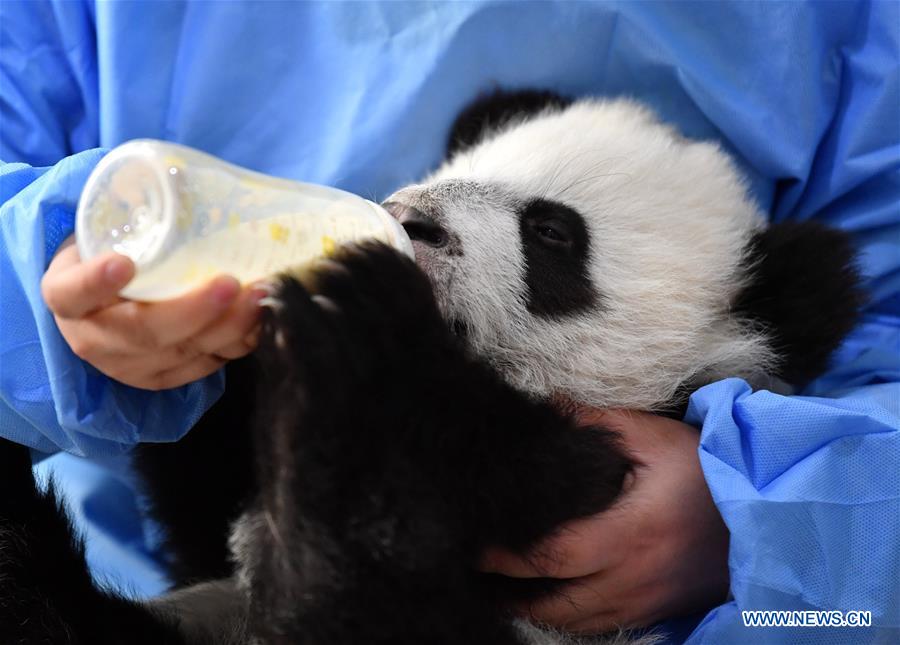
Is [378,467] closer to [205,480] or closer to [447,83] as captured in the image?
[205,480]

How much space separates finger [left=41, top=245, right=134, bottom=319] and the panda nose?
17.8 inches

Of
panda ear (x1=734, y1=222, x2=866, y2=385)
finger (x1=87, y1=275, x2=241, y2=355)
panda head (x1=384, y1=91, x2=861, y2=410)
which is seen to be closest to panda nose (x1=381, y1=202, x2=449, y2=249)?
panda head (x1=384, y1=91, x2=861, y2=410)

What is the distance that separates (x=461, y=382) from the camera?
86cm

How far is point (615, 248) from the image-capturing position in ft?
4.18

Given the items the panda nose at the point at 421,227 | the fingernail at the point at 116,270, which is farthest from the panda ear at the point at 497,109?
the fingernail at the point at 116,270

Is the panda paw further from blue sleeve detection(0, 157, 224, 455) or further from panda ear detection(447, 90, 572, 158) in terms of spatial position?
panda ear detection(447, 90, 572, 158)

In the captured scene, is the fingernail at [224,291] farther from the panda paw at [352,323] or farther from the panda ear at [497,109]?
the panda ear at [497,109]

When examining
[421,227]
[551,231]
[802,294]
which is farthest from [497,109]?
[802,294]

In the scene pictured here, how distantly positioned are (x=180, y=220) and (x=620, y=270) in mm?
726

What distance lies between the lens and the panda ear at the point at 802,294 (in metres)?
1.25

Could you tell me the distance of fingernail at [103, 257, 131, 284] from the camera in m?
0.70

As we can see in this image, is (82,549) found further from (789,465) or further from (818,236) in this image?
(818,236)

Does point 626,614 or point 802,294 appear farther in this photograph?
point 802,294

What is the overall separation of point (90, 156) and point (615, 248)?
2.48ft
